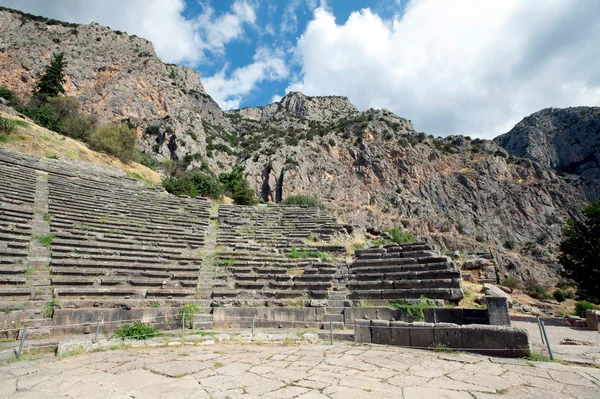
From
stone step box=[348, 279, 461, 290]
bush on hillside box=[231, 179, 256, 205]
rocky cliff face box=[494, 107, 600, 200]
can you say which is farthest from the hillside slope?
rocky cliff face box=[494, 107, 600, 200]

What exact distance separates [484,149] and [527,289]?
36.9m

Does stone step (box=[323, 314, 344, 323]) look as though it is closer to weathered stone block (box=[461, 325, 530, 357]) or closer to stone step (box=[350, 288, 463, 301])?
stone step (box=[350, 288, 463, 301])

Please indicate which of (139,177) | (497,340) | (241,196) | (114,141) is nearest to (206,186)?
(241,196)

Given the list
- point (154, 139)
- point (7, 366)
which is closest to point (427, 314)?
point (7, 366)

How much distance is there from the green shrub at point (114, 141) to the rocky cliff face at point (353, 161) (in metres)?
16.9

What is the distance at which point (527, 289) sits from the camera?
3203 cm

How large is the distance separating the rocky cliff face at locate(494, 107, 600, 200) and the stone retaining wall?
73722 millimetres

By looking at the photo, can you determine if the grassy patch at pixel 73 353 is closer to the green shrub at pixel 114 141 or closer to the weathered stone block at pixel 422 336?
the weathered stone block at pixel 422 336

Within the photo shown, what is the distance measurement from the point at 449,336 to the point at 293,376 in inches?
150

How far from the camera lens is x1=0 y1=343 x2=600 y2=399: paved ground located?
12.7 feet

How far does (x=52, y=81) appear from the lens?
41.8 m

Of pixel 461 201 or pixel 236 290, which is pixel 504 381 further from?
pixel 461 201

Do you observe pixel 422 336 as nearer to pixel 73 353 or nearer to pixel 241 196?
pixel 73 353

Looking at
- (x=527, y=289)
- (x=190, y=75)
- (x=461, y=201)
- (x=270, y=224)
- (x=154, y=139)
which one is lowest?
(x=527, y=289)
